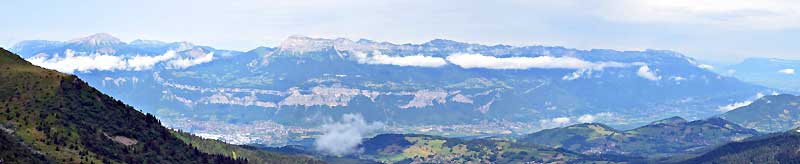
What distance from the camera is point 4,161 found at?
19400 cm
